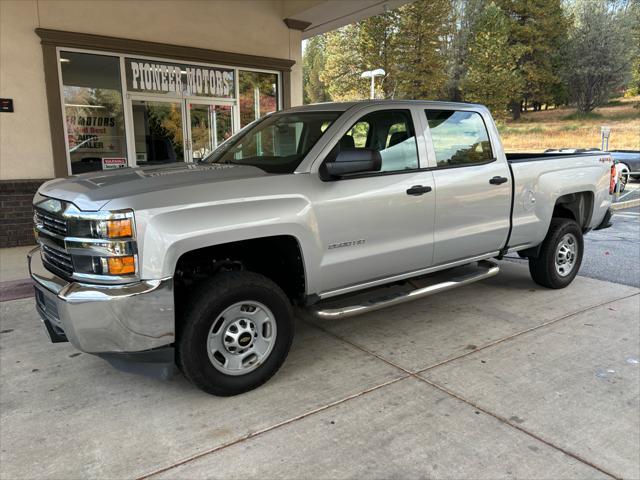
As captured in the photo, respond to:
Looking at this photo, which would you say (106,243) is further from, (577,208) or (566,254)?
(577,208)

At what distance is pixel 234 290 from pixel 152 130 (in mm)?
7094

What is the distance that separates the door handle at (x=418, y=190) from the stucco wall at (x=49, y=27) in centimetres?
663

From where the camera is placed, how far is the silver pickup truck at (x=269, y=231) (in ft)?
9.92

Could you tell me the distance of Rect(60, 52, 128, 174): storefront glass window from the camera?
848 cm

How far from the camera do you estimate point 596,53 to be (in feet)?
149

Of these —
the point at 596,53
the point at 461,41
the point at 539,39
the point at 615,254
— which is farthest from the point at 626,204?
the point at 539,39

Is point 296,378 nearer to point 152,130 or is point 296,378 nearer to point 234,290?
point 234,290

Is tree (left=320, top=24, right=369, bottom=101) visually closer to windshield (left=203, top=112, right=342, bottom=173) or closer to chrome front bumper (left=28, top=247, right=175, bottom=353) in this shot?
windshield (left=203, top=112, right=342, bottom=173)

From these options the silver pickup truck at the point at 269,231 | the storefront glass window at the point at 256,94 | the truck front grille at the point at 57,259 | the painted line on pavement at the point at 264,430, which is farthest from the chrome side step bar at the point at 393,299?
the storefront glass window at the point at 256,94

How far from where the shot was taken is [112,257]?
9.78ft

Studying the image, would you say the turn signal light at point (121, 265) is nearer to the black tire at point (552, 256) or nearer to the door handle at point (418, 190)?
the door handle at point (418, 190)

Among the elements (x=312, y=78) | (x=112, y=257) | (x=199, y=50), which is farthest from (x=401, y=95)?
(x=112, y=257)

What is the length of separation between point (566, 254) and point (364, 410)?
12.4 feet

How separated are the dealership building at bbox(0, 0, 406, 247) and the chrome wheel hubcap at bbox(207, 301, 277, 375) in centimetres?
621
